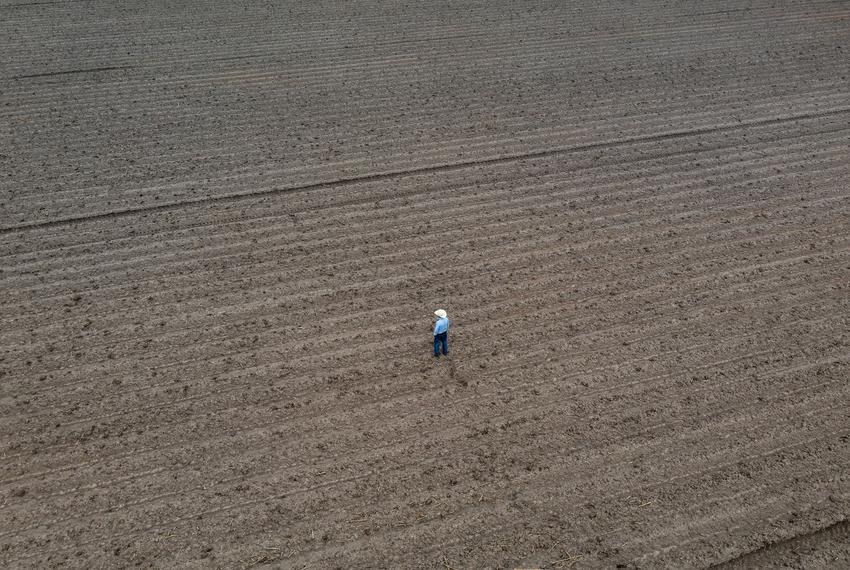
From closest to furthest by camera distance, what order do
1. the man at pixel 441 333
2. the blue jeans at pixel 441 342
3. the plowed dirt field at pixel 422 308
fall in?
the plowed dirt field at pixel 422 308, the man at pixel 441 333, the blue jeans at pixel 441 342

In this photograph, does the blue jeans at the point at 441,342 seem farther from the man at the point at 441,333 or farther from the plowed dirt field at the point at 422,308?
the plowed dirt field at the point at 422,308

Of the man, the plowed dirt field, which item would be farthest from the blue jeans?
the plowed dirt field

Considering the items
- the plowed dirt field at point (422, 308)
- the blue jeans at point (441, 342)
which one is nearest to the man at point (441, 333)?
the blue jeans at point (441, 342)

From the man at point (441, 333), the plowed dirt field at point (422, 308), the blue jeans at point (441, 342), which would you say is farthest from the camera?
the blue jeans at point (441, 342)

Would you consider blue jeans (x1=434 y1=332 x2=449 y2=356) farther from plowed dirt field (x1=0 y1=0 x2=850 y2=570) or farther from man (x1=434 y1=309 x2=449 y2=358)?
plowed dirt field (x1=0 y1=0 x2=850 y2=570)

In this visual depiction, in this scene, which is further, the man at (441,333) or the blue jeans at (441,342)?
the blue jeans at (441,342)
